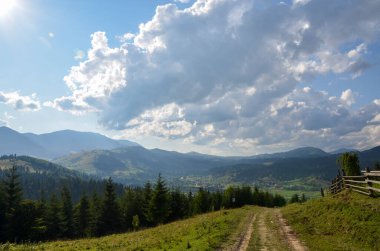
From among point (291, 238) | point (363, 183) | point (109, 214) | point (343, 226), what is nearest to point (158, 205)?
point (109, 214)

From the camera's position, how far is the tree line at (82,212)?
6147 centimetres

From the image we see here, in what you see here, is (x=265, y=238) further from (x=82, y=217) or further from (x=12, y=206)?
(x=82, y=217)

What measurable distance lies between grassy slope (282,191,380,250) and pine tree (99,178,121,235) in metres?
60.0

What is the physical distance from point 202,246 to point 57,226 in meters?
71.6

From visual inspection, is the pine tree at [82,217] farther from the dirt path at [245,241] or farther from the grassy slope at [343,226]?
the dirt path at [245,241]

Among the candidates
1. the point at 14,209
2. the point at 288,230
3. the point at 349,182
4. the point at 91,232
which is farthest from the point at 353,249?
the point at 91,232

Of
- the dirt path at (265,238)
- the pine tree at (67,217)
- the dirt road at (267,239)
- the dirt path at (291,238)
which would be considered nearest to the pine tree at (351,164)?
the dirt path at (291,238)

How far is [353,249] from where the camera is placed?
17234 millimetres

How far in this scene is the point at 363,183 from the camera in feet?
106

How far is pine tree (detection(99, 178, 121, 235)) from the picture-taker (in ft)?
266

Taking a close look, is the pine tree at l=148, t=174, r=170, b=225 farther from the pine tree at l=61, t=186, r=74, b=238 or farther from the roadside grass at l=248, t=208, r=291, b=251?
the roadside grass at l=248, t=208, r=291, b=251

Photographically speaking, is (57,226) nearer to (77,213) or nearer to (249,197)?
(77,213)

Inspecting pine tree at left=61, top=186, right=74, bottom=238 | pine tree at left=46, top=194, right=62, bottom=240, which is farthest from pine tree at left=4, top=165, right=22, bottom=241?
pine tree at left=61, top=186, right=74, bottom=238

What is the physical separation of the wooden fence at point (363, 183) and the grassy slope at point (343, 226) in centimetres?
93
